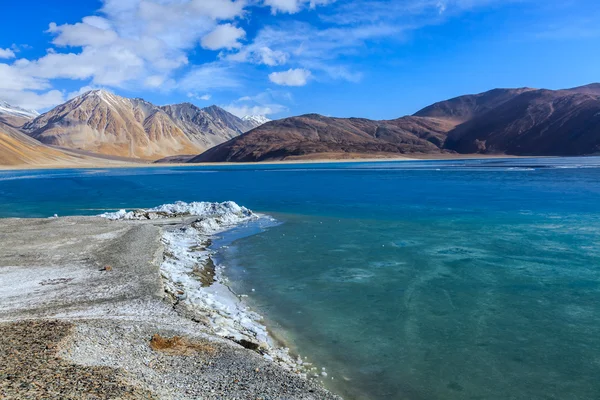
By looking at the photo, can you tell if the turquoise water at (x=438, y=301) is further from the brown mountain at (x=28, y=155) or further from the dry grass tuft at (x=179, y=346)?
the brown mountain at (x=28, y=155)

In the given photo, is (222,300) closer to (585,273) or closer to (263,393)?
(263,393)

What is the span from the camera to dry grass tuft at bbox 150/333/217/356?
7188mm

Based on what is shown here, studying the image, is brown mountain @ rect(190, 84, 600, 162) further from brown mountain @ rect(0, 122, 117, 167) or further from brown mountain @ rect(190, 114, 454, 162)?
brown mountain @ rect(0, 122, 117, 167)

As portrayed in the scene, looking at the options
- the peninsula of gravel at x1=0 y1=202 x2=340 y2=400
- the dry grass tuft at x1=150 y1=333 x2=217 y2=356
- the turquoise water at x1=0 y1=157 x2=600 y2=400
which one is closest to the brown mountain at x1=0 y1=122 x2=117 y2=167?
the peninsula of gravel at x1=0 y1=202 x2=340 y2=400

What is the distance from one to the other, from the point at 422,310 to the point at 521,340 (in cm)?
228

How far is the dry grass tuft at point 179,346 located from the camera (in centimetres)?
719

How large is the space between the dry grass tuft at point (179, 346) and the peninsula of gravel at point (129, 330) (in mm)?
17

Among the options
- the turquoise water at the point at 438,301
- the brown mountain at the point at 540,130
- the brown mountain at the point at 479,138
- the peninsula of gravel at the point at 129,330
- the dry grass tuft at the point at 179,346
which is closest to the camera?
the peninsula of gravel at the point at 129,330

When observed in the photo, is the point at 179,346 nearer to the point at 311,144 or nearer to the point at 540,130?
→ the point at 311,144

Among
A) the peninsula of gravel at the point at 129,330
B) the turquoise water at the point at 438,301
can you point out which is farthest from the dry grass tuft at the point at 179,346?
the turquoise water at the point at 438,301

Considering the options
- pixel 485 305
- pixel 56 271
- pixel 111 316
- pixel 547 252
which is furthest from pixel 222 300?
pixel 547 252

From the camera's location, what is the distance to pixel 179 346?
739 centimetres

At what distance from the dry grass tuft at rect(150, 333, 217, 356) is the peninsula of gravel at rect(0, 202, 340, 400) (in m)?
0.02

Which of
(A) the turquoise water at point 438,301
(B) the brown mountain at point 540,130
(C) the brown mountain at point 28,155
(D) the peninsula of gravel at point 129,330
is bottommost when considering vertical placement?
(A) the turquoise water at point 438,301
